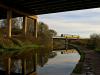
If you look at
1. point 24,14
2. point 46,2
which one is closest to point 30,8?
point 24,14

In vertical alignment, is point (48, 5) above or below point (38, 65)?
above

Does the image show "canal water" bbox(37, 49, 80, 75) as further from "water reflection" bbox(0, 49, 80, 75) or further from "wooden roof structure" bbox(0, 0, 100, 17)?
"wooden roof structure" bbox(0, 0, 100, 17)

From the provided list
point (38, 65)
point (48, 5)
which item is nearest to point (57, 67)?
point (38, 65)

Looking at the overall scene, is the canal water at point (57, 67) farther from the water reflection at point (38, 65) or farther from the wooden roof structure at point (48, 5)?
the wooden roof structure at point (48, 5)

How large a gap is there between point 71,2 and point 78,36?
172 feet

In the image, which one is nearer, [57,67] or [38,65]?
[57,67]

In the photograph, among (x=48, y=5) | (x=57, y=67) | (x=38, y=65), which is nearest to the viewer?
(x=57, y=67)

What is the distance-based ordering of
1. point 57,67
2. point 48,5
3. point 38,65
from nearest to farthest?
1. point 57,67
2. point 38,65
3. point 48,5

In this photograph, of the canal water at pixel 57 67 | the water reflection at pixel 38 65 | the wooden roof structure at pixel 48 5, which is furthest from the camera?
the wooden roof structure at pixel 48 5

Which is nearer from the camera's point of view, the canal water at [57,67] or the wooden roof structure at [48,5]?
the canal water at [57,67]

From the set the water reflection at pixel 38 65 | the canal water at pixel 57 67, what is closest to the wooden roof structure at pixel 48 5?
the water reflection at pixel 38 65

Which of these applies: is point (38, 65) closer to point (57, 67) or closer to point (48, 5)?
point (57, 67)

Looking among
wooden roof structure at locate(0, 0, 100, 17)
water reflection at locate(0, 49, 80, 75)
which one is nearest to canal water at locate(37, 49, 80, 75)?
water reflection at locate(0, 49, 80, 75)

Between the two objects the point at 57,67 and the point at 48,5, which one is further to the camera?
the point at 48,5
